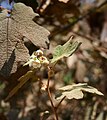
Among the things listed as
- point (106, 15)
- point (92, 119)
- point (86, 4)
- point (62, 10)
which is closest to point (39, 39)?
point (62, 10)

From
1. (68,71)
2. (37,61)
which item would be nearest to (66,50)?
(37,61)

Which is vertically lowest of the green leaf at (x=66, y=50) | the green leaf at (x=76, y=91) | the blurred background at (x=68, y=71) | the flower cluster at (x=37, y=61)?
the blurred background at (x=68, y=71)

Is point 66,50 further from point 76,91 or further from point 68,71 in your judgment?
point 68,71

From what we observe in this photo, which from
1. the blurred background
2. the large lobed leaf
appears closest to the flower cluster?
the large lobed leaf

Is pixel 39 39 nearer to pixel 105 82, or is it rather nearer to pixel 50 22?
pixel 50 22

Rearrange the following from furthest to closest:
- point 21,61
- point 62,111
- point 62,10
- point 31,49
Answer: point 62,111 → point 62,10 → point 31,49 → point 21,61

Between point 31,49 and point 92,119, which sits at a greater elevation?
point 31,49

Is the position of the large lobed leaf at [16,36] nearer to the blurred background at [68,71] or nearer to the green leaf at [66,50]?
the green leaf at [66,50]

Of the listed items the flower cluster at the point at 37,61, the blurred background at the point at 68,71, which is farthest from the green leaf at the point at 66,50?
the blurred background at the point at 68,71
